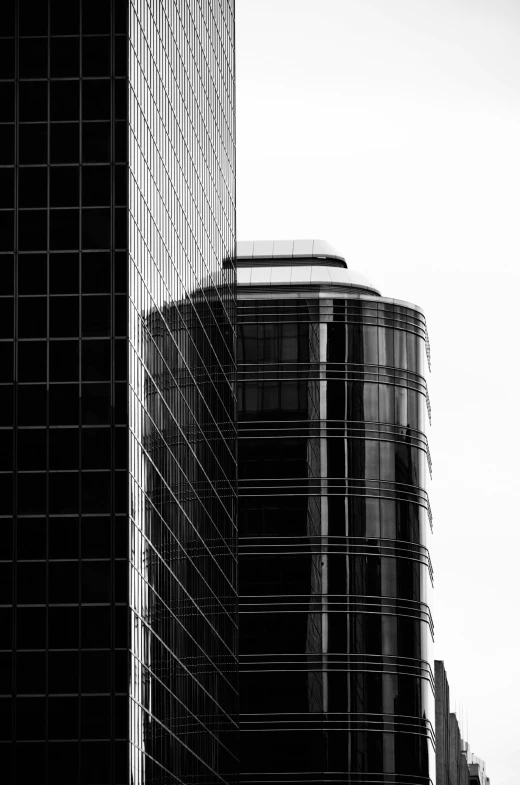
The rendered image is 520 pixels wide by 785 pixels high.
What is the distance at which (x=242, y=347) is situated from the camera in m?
169

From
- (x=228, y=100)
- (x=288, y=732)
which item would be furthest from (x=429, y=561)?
(x=228, y=100)
